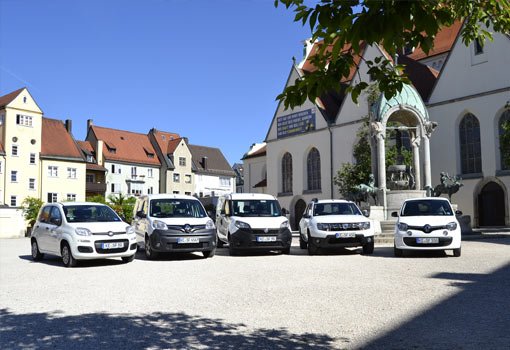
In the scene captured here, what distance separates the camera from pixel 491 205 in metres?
35.6

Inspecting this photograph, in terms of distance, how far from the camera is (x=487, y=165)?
35.3 metres

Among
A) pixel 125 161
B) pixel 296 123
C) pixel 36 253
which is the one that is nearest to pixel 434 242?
pixel 36 253

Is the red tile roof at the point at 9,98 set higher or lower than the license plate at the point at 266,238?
higher

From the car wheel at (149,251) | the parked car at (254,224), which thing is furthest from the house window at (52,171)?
the car wheel at (149,251)

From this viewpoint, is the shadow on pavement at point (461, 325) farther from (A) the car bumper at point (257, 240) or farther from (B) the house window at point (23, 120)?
(B) the house window at point (23, 120)

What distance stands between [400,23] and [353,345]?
10.4 feet

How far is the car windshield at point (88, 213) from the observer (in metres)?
13.7

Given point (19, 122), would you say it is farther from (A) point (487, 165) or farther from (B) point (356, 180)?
(A) point (487, 165)

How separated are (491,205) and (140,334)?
34586 mm

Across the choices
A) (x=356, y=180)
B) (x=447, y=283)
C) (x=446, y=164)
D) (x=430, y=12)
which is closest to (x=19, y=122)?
(x=356, y=180)

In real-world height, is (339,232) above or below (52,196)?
below

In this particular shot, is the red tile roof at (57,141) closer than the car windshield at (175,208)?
No

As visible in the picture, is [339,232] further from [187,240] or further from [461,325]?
[461,325]

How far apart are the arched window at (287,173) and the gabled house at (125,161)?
944 inches
